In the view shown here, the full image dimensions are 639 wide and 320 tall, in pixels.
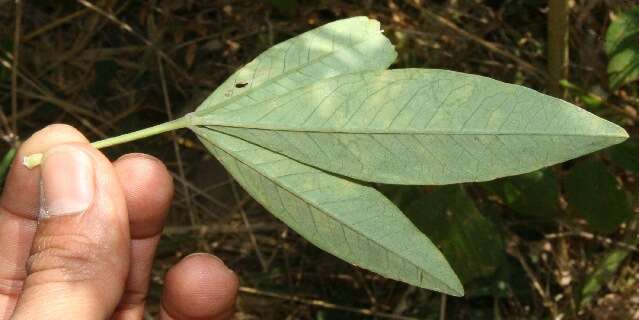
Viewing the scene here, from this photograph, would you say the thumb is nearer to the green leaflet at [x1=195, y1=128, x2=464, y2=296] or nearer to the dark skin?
the dark skin

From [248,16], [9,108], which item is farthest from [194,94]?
[9,108]

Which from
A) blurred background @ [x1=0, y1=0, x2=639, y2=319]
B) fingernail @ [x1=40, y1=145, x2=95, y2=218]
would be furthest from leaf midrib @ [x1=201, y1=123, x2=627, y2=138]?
blurred background @ [x1=0, y1=0, x2=639, y2=319]

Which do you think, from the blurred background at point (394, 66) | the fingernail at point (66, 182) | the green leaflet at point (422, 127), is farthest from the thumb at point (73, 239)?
the blurred background at point (394, 66)

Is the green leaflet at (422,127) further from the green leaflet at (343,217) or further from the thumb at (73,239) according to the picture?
the thumb at (73,239)

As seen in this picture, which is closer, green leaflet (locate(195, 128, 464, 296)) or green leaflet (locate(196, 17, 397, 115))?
green leaflet (locate(195, 128, 464, 296))

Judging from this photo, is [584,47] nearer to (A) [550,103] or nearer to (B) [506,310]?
(B) [506,310]

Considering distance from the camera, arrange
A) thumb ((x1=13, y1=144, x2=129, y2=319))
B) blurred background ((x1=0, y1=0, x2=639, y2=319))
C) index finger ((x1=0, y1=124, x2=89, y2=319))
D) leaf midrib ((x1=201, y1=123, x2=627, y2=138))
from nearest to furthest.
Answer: leaf midrib ((x1=201, y1=123, x2=627, y2=138)) → thumb ((x1=13, y1=144, x2=129, y2=319)) → index finger ((x1=0, y1=124, x2=89, y2=319)) → blurred background ((x1=0, y1=0, x2=639, y2=319))

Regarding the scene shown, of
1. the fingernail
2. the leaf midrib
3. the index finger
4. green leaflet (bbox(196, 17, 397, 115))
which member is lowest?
the index finger

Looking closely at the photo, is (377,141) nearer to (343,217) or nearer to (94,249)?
(343,217)
